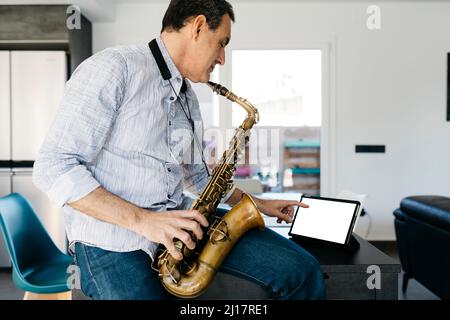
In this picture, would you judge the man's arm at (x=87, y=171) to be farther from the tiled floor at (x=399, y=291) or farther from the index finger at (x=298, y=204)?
the tiled floor at (x=399, y=291)

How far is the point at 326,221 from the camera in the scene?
1711 mm

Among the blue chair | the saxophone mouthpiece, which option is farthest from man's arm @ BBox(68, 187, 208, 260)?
the blue chair

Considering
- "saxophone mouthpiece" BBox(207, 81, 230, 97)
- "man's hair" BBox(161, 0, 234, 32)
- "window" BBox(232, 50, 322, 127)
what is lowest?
"saxophone mouthpiece" BBox(207, 81, 230, 97)

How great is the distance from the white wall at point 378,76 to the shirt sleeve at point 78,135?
4239 millimetres

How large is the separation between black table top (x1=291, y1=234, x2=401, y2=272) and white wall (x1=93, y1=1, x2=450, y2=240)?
373cm

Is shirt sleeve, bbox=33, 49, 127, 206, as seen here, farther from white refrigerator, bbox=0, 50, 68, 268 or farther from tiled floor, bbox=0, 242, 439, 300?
white refrigerator, bbox=0, 50, 68, 268

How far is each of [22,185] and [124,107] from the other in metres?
3.67

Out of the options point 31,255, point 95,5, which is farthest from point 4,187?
point 31,255

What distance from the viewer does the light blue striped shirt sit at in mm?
1111

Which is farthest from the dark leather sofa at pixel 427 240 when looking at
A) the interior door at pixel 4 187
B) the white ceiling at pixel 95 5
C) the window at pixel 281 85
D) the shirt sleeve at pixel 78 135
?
the interior door at pixel 4 187

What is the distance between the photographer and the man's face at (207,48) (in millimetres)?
1360

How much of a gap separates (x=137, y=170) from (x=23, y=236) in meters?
1.65

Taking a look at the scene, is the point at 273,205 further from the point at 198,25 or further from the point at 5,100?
the point at 5,100

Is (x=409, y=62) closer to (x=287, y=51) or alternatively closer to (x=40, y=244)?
(x=287, y=51)
